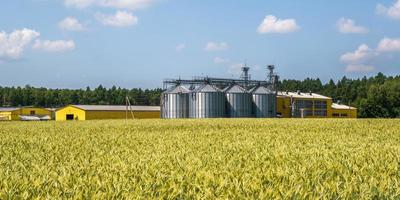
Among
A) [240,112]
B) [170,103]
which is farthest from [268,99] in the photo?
[170,103]

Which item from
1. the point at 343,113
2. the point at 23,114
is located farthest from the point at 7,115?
the point at 343,113

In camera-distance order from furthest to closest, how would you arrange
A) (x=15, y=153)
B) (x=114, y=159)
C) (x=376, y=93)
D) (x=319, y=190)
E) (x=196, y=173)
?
(x=376, y=93) → (x=15, y=153) → (x=114, y=159) → (x=196, y=173) → (x=319, y=190)

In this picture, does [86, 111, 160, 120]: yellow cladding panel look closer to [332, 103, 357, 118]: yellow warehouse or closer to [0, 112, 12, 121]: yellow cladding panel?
[0, 112, 12, 121]: yellow cladding panel

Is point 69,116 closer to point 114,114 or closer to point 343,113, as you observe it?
point 114,114

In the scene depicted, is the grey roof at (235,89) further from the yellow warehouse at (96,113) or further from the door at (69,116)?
the door at (69,116)

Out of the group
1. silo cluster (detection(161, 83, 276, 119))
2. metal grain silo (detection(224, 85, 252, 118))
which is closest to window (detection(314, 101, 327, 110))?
silo cluster (detection(161, 83, 276, 119))

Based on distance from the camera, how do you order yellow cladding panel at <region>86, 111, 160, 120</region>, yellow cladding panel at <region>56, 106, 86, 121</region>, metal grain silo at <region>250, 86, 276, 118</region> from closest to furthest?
metal grain silo at <region>250, 86, 276, 118</region> < yellow cladding panel at <region>86, 111, 160, 120</region> < yellow cladding panel at <region>56, 106, 86, 121</region>

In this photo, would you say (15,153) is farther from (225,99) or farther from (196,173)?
(225,99)

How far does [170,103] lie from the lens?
322 ft

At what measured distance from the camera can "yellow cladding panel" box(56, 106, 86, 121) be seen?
103519 millimetres

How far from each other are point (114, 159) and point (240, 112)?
8764 centimetres

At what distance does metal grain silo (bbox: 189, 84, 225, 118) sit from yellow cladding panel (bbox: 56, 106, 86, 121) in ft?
76.6

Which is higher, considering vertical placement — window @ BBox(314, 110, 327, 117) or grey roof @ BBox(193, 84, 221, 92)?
grey roof @ BBox(193, 84, 221, 92)

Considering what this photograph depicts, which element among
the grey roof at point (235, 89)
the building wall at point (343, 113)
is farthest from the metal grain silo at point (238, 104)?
the building wall at point (343, 113)
